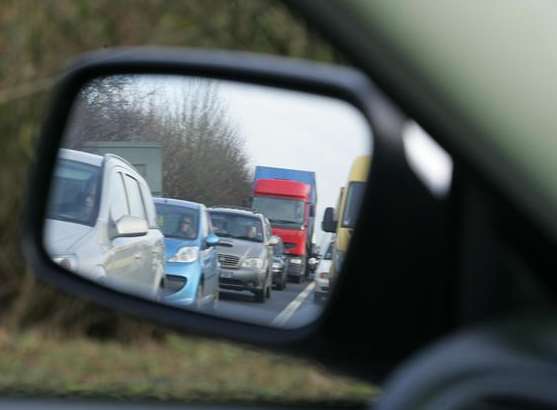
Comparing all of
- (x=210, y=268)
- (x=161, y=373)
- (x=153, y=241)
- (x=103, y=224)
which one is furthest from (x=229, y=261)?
(x=161, y=373)

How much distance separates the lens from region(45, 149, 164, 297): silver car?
1.61m

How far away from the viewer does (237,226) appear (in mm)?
1448

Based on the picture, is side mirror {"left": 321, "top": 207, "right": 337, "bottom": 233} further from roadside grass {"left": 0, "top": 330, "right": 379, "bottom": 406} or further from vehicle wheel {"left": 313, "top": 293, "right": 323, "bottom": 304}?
roadside grass {"left": 0, "top": 330, "right": 379, "bottom": 406}

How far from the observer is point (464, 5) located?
34.8 inches

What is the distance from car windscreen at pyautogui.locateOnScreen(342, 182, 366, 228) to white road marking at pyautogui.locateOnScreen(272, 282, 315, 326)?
120 millimetres

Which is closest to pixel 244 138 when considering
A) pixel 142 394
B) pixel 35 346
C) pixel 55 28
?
pixel 142 394

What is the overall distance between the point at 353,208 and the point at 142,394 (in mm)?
2653

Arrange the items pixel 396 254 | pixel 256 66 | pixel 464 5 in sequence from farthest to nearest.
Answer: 1. pixel 256 66
2. pixel 396 254
3. pixel 464 5

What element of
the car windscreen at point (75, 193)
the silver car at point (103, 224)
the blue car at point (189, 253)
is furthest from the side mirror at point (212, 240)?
the car windscreen at point (75, 193)

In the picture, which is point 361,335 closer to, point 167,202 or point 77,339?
point 167,202

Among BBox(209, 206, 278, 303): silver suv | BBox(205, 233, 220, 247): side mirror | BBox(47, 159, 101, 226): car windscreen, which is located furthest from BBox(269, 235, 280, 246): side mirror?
BBox(47, 159, 101, 226): car windscreen

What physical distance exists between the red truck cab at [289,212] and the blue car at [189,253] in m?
0.11

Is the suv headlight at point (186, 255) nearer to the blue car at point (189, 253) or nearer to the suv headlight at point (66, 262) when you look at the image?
the blue car at point (189, 253)

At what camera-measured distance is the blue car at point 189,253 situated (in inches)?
57.3
